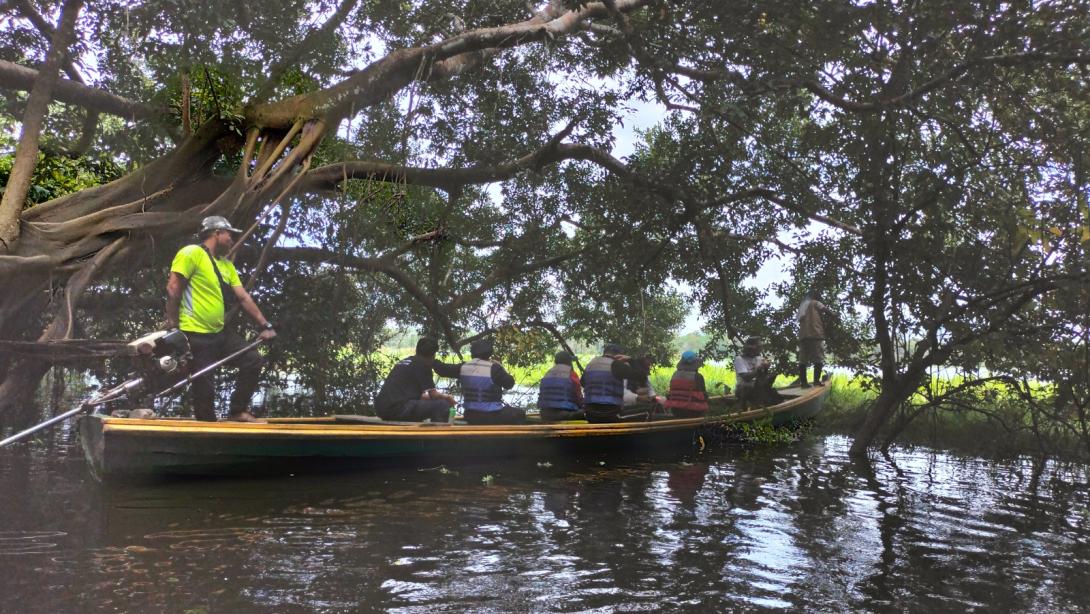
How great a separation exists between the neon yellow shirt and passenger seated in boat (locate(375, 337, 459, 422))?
6.77 ft

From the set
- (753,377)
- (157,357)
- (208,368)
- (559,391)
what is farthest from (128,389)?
(753,377)

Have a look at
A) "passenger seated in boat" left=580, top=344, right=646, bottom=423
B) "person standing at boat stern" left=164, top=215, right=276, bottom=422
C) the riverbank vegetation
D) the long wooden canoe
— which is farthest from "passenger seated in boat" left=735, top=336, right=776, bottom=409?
"person standing at boat stern" left=164, top=215, right=276, bottom=422

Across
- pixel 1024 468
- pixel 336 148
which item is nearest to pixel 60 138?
pixel 336 148

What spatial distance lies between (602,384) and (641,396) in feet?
3.99

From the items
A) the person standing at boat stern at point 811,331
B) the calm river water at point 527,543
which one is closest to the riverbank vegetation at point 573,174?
the person standing at boat stern at point 811,331

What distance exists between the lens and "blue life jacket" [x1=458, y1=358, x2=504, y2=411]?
8.91 m

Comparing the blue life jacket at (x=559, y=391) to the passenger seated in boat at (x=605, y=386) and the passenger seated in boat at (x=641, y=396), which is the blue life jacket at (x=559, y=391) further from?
the passenger seated in boat at (x=641, y=396)

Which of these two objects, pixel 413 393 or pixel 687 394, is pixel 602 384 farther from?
pixel 413 393

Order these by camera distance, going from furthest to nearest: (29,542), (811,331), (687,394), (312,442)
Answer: (811,331), (687,394), (312,442), (29,542)

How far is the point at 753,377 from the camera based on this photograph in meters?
11.8

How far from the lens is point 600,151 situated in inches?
442

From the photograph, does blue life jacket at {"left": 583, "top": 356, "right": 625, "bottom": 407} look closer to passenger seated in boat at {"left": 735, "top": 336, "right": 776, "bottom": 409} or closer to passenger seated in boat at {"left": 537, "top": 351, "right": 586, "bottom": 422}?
passenger seated in boat at {"left": 537, "top": 351, "right": 586, "bottom": 422}

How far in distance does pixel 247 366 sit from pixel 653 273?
676 centimetres

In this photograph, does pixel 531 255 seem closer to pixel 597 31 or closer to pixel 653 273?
pixel 653 273
